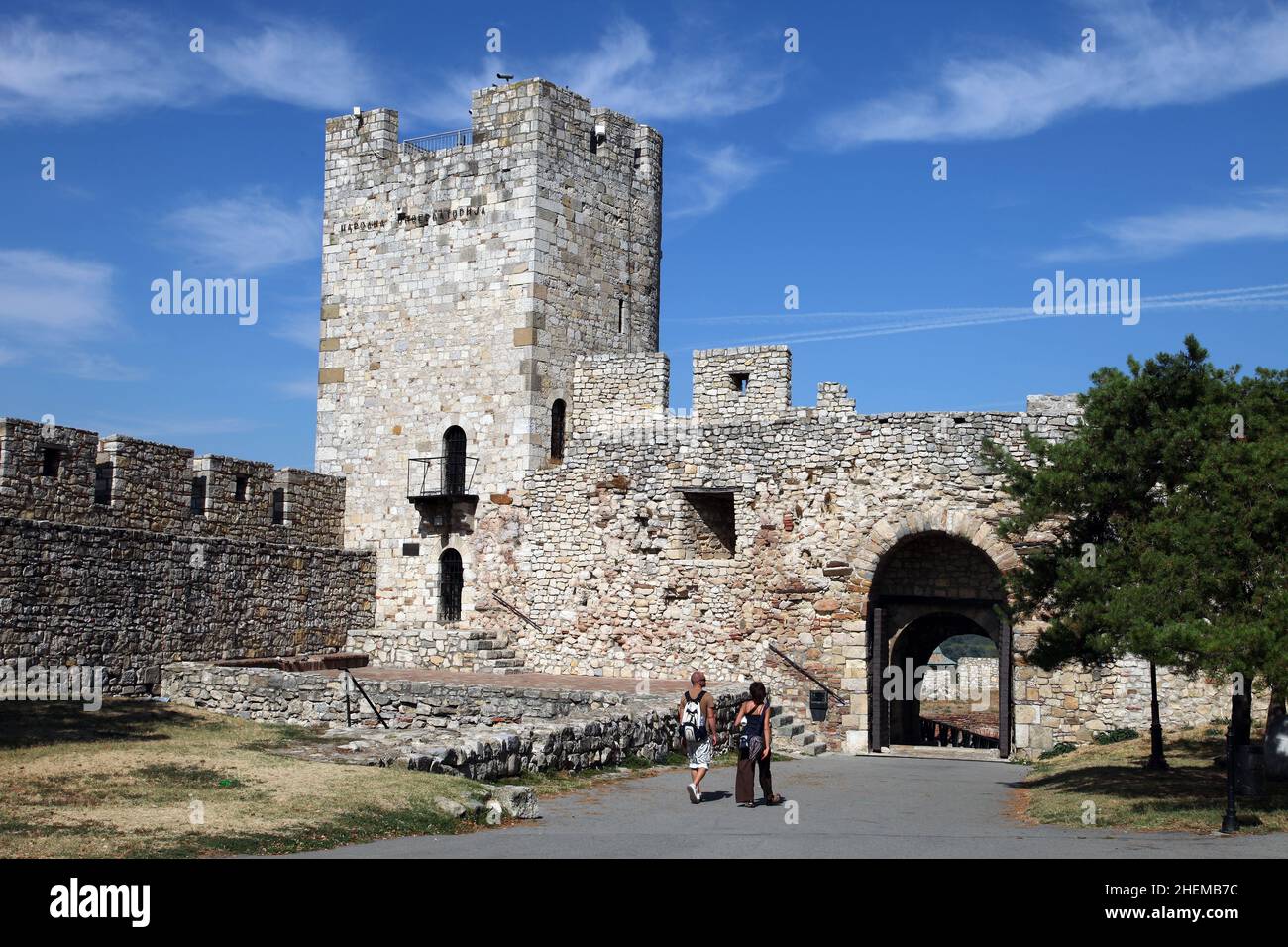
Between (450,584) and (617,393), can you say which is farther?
(450,584)

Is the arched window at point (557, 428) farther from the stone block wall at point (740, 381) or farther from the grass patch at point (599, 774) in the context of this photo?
the grass patch at point (599, 774)

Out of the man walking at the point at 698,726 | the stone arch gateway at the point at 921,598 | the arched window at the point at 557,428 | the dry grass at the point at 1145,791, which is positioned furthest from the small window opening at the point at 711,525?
the man walking at the point at 698,726

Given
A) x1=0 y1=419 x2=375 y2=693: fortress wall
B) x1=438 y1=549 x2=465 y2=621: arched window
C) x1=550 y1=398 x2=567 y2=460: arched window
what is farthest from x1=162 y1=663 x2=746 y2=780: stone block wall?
x1=550 y1=398 x2=567 y2=460: arched window

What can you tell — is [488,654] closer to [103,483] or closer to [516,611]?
[516,611]

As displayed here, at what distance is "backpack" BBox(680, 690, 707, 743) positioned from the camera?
1391cm

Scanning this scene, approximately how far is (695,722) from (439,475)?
12698mm

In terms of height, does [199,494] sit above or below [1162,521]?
above

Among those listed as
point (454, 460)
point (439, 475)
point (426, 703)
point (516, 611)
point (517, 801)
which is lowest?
point (517, 801)

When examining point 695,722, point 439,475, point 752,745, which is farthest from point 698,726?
point 439,475

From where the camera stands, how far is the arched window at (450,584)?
1011 inches

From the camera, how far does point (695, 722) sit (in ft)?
45.8

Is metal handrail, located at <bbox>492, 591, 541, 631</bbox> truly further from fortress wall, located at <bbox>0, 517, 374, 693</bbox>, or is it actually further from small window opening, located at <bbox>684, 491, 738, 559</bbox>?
small window opening, located at <bbox>684, 491, 738, 559</bbox>
